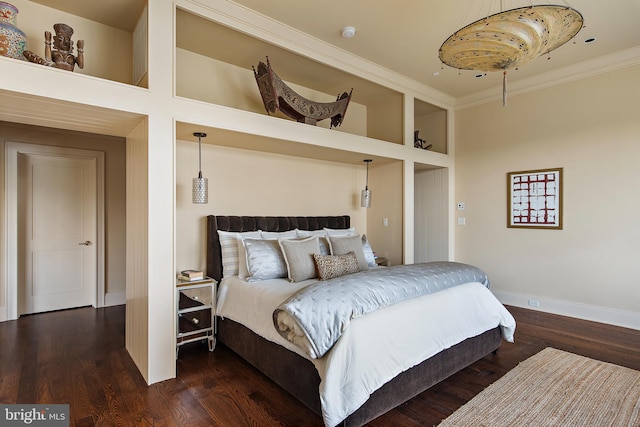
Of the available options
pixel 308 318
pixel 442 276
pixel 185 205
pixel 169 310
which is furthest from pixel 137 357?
pixel 442 276

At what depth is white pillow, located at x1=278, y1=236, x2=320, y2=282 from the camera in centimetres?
312

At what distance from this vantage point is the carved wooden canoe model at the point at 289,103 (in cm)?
323

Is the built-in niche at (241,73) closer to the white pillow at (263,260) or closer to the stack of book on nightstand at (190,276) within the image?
the white pillow at (263,260)

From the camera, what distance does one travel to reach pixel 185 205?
349cm

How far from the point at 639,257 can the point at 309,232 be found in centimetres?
381

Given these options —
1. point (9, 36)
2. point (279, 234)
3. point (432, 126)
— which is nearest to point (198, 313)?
point (279, 234)

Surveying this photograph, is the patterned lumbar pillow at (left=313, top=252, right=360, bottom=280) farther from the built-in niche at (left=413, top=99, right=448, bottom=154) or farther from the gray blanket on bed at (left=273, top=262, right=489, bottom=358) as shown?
the built-in niche at (left=413, top=99, right=448, bottom=154)

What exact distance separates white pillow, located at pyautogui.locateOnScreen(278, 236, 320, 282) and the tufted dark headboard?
0.63 metres

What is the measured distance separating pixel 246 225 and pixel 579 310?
4292mm

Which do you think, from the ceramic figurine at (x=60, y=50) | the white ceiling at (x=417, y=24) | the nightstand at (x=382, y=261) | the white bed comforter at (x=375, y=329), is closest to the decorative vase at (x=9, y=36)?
the ceramic figurine at (x=60, y=50)

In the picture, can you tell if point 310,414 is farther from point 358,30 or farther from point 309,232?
point 358,30

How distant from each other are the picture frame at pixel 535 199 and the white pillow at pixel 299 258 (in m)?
3.15

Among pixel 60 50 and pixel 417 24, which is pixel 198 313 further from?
pixel 417 24

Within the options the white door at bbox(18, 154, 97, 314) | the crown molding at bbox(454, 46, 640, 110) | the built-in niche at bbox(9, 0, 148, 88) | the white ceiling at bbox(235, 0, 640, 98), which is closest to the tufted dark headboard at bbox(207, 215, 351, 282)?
the built-in niche at bbox(9, 0, 148, 88)
